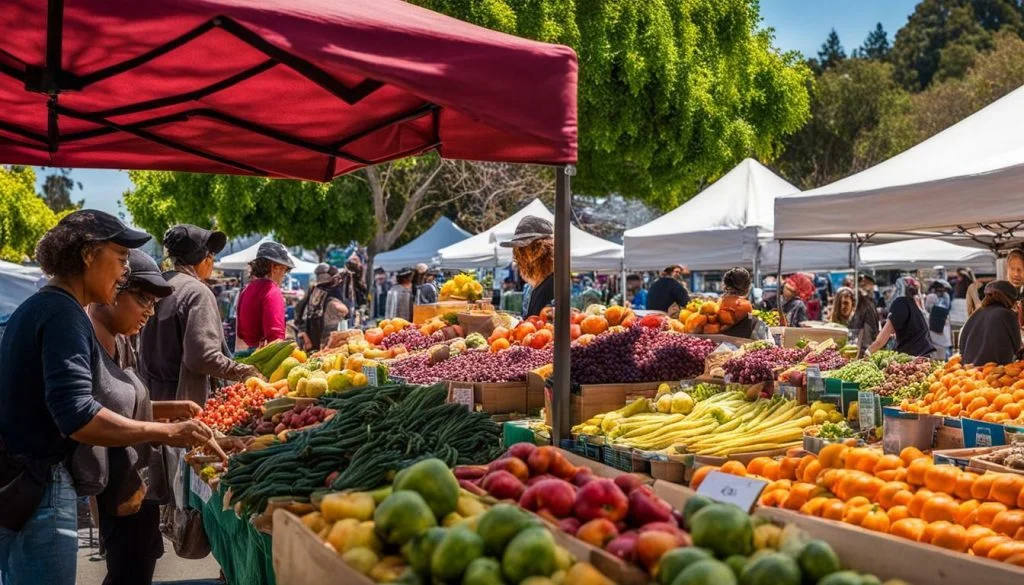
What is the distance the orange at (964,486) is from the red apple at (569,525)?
1480mm

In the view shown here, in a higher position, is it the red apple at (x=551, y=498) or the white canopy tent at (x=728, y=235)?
the white canopy tent at (x=728, y=235)

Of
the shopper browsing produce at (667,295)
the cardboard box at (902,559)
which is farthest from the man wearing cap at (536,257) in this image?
the shopper browsing produce at (667,295)

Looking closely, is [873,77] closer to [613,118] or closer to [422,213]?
[422,213]

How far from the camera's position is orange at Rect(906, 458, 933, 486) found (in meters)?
3.23

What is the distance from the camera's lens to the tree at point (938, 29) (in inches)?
2667

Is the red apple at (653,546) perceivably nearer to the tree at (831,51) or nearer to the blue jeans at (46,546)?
the blue jeans at (46,546)

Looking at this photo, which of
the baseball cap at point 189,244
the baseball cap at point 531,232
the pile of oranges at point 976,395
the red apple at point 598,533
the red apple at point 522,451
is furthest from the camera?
the baseball cap at point 531,232

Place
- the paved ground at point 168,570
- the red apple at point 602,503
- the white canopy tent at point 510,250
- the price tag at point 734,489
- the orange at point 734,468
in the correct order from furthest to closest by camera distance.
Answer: the white canopy tent at point 510,250 → the paved ground at point 168,570 → the orange at point 734,468 → the price tag at point 734,489 → the red apple at point 602,503

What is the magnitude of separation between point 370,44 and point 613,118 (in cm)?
1672

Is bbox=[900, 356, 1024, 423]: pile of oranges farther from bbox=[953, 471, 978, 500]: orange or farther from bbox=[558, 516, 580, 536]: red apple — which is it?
bbox=[558, 516, 580, 536]: red apple

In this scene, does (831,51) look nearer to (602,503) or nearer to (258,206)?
(258,206)

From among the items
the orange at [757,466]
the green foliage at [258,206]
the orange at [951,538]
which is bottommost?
the orange at [951,538]

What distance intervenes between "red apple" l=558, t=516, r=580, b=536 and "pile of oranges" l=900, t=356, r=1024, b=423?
2.48 metres

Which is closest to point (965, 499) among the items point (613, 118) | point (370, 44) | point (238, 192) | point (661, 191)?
point (370, 44)
